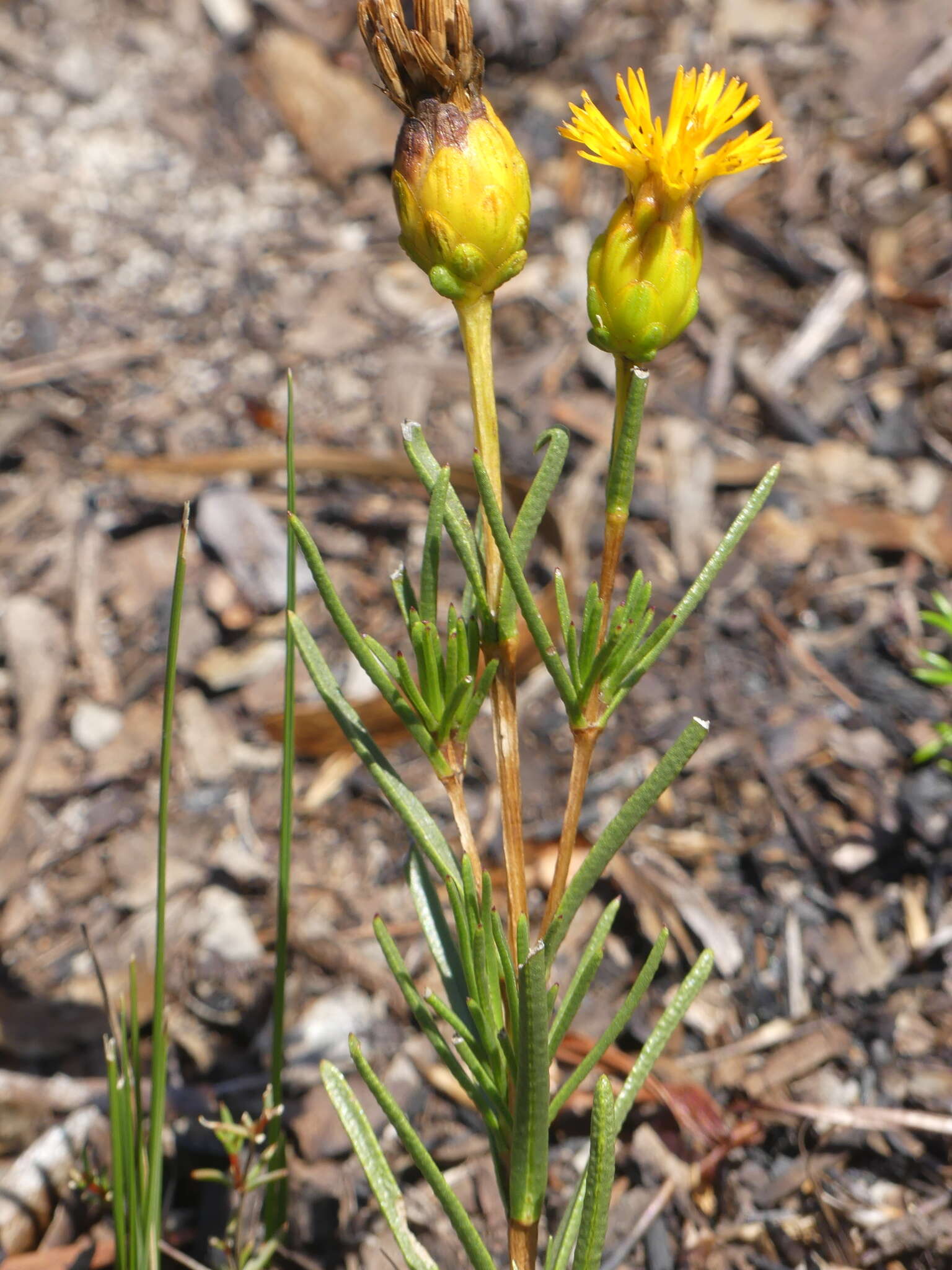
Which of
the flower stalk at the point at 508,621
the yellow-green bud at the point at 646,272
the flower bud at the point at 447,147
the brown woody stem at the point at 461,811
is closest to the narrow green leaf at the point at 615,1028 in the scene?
the flower stalk at the point at 508,621

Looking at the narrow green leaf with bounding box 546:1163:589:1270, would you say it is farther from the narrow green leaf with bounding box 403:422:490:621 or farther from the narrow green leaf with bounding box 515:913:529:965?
the narrow green leaf with bounding box 403:422:490:621

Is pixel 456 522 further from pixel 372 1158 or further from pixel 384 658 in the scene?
pixel 372 1158

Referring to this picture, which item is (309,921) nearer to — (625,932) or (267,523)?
(625,932)

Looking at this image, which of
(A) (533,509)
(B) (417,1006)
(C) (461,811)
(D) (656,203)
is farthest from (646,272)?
(B) (417,1006)

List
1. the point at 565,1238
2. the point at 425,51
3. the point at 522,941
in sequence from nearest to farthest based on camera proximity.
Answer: the point at 425,51 < the point at 522,941 < the point at 565,1238

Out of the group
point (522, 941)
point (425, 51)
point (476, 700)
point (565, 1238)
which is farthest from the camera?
point (565, 1238)

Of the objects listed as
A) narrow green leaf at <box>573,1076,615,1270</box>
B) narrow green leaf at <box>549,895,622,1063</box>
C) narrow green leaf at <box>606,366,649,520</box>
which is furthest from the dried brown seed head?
narrow green leaf at <box>573,1076,615,1270</box>

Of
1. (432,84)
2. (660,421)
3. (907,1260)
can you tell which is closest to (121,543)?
(660,421)
